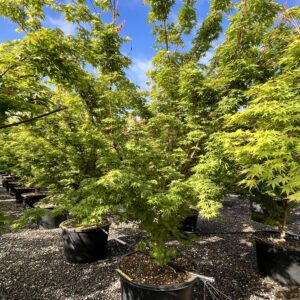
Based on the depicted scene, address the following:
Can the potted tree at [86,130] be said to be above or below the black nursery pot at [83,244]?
above

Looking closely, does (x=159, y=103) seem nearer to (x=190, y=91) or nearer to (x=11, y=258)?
(x=190, y=91)

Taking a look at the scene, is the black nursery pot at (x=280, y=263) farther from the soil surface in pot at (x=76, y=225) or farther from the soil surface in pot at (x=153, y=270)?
the soil surface in pot at (x=76, y=225)

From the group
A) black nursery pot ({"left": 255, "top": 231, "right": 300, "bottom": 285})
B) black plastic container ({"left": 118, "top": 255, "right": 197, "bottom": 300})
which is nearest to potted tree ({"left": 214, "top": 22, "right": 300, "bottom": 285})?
black nursery pot ({"left": 255, "top": 231, "right": 300, "bottom": 285})

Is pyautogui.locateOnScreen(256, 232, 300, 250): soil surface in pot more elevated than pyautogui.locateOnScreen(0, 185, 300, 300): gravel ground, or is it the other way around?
pyautogui.locateOnScreen(256, 232, 300, 250): soil surface in pot

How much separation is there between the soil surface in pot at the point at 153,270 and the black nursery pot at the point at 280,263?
137cm

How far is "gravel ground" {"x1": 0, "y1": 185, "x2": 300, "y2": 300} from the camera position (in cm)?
316

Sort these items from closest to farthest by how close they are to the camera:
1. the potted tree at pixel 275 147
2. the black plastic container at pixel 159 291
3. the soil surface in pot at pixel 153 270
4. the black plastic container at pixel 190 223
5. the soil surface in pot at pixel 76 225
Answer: the potted tree at pixel 275 147 → the black plastic container at pixel 159 291 → the soil surface in pot at pixel 153 270 → the soil surface in pot at pixel 76 225 → the black plastic container at pixel 190 223

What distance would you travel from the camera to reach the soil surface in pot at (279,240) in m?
3.62

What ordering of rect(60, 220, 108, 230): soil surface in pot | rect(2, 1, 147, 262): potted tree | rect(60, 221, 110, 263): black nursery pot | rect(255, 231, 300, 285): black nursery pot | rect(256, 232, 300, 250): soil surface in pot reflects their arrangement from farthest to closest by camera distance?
rect(60, 220, 108, 230): soil surface in pot → rect(60, 221, 110, 263): black nursery pot → rect(256, 232, 300, 250): soil surface in pot → rect(255, 231, 300, 285): black nursery pot → rect(2, 1, 147, 262): potted tree

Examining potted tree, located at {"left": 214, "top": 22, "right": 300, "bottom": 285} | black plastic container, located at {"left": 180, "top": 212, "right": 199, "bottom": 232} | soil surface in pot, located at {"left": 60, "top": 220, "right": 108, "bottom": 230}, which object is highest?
potted tree, located at {"left": 214, "top": 22, "right": 300, "bottom": 285}

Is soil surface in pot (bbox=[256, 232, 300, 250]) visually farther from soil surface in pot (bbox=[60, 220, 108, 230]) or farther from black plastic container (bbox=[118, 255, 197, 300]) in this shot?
soil surface in pot (bbox=[60, 220, 108, 230])

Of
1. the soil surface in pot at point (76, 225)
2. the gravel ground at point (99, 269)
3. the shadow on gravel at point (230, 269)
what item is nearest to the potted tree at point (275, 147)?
the shadow on gravel at point (230, 269)

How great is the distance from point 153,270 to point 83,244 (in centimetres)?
156

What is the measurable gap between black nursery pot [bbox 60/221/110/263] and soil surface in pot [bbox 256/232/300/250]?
2.83m
